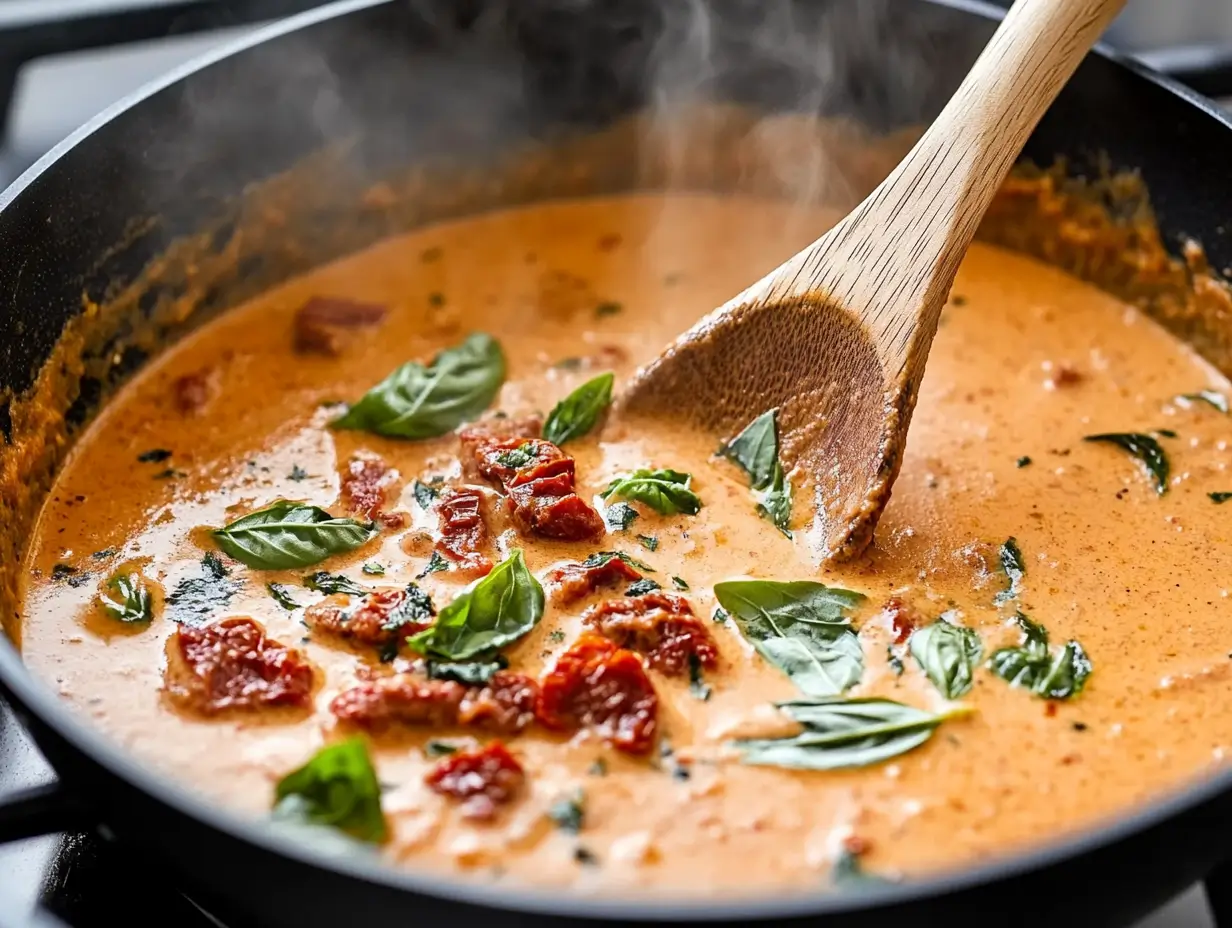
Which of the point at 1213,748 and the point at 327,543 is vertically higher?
the point at 1213,748

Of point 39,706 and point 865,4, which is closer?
point 39,706

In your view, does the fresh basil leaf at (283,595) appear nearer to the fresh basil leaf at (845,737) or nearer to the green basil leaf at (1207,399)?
the fresh basil leaf at (845,737)

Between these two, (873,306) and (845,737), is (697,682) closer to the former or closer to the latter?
(845,737)

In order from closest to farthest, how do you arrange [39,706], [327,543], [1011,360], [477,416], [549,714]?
[39,706] → [549,714] → [327,543] → [477,416] → [1011,360]

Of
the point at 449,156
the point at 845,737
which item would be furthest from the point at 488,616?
the point at 449,156

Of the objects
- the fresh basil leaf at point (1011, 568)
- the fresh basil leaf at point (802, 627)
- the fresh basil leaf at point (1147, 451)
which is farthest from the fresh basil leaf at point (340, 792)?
the fresh basil leaf at point (1147, 451)

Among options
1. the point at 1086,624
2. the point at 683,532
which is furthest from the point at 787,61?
the point at 1086,624

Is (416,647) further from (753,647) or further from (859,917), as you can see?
(859,917)

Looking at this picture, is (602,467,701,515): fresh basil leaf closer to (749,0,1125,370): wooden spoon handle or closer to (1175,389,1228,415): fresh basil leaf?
(749,0,1125,370): wooden spoon handle
